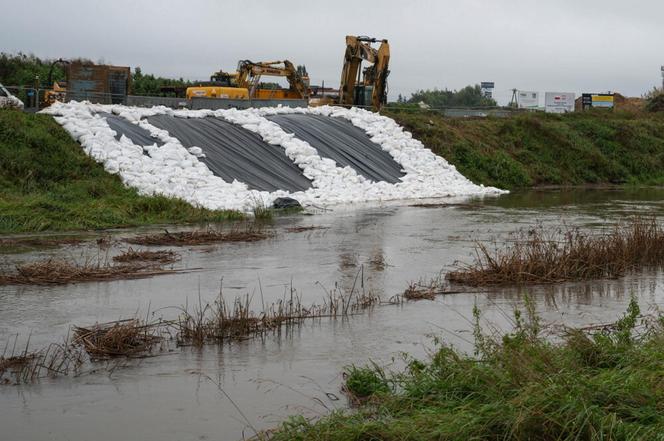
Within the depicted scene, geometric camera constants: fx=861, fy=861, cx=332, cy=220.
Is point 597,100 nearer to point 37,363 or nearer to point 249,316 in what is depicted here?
point 249,316

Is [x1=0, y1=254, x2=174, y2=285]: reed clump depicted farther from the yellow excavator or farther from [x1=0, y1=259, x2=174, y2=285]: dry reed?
the yellow excavator

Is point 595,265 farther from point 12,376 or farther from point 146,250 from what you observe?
point 12,376

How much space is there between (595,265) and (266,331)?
15.4ft

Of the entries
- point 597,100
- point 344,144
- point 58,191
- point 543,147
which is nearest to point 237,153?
point 344,144

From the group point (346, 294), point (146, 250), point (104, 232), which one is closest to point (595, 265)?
point (346, 294)

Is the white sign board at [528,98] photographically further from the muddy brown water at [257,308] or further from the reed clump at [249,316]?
the reed clump at [249,316]

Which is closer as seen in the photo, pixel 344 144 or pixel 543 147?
pixel 344 144

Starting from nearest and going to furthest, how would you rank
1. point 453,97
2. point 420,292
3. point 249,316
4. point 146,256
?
1. point 249,316
2. point 420,292
3. point 146,256
4. point 453,97

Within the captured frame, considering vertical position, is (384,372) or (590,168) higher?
(590,168)

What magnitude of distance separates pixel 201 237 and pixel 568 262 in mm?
5845

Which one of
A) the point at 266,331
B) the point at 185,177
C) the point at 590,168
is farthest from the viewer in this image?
the point at 590,168

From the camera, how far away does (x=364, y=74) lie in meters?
33.8

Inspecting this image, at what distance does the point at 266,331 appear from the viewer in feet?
24.9

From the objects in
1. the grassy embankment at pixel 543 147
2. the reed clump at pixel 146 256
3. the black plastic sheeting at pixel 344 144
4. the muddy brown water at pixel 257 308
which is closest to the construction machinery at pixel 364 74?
the grassy embankment at pixel 543 147
